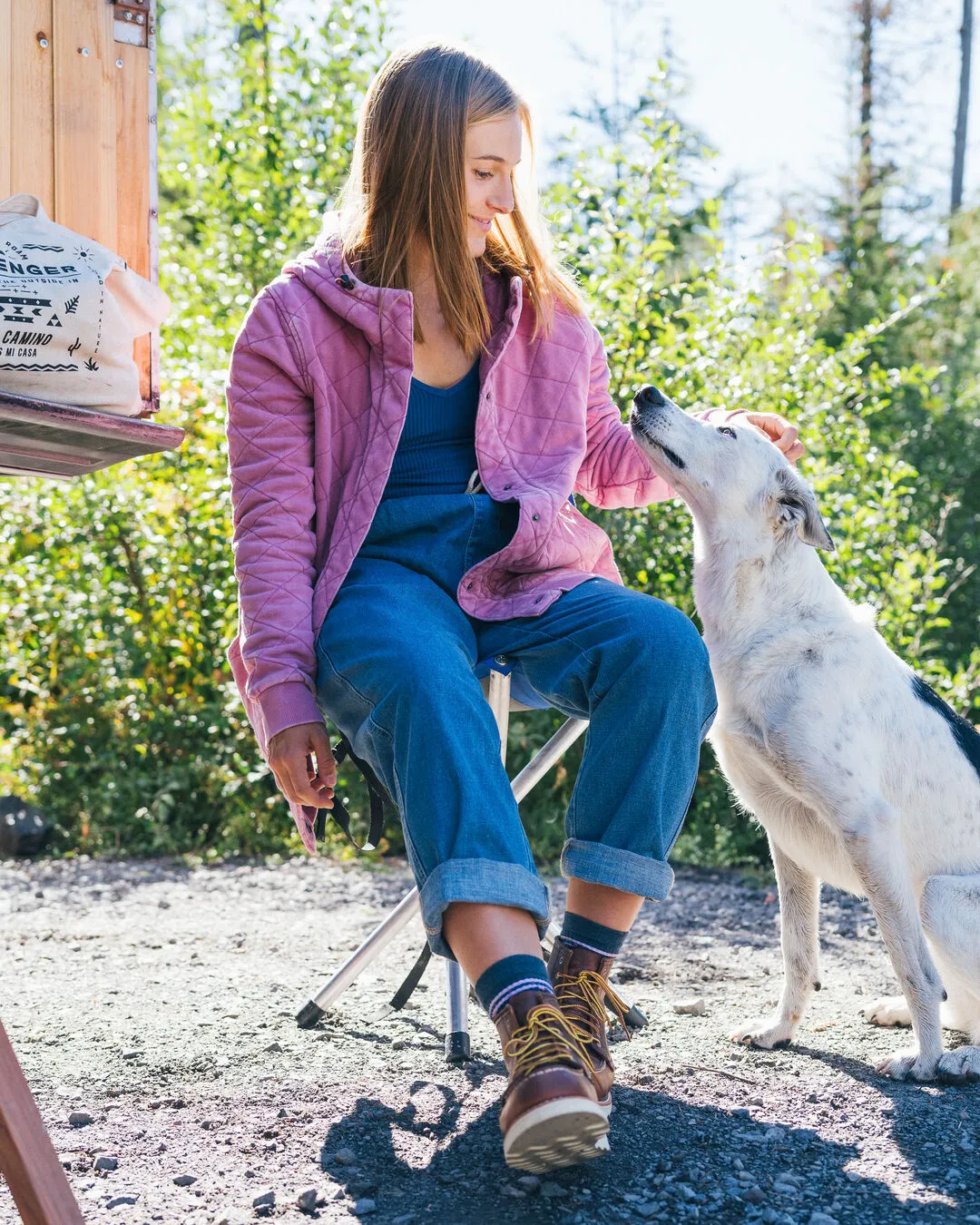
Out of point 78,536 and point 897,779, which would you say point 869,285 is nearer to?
point 78,536

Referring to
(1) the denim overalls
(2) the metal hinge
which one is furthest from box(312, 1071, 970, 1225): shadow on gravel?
(2) the metal hinge

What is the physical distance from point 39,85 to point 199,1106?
2.10m

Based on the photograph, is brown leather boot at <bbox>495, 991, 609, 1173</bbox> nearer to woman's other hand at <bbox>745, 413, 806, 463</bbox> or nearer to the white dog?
the white dog

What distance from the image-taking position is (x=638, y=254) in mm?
4551

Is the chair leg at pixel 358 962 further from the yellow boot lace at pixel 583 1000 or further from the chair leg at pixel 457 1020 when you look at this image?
the yellow boot lace at pixel 583 1000

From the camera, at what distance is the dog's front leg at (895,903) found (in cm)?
243

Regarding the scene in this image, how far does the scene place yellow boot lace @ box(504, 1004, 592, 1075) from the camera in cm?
164

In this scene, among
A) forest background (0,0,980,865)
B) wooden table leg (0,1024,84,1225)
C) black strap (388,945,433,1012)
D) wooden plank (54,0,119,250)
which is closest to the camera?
wooden table leg (0,1024,84,1225)

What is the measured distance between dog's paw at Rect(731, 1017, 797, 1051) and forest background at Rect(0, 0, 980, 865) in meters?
2.04

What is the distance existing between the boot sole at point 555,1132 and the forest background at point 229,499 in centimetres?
290

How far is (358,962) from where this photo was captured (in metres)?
2.63

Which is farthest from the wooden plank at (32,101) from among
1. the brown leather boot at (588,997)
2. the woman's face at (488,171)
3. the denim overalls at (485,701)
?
the brown leather boot at (588,997)

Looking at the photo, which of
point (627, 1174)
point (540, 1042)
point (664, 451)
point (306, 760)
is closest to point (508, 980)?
point (540, 1042)

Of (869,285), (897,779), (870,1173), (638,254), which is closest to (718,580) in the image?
(897,779)
